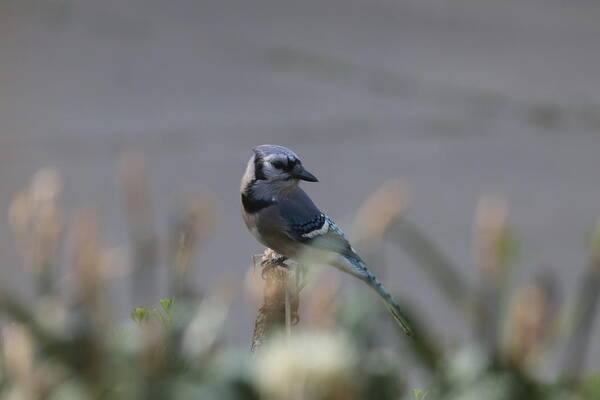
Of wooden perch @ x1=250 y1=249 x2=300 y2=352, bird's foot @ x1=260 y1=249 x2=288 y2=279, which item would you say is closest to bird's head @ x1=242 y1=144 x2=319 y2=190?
bird's foot @ x1=260 y1=249 x2=288 y2=279

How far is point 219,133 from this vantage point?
32.5 ft

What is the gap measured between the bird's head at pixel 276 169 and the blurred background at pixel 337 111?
307 cm

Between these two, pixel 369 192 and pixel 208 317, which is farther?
pixel 369 192

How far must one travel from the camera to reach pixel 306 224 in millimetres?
4551

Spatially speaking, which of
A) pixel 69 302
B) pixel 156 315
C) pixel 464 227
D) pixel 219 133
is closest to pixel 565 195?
pixel 464 227

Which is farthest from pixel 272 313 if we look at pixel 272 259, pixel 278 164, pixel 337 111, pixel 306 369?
pixel 337 111

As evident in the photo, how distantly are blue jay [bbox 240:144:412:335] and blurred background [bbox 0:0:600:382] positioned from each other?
9.37ft

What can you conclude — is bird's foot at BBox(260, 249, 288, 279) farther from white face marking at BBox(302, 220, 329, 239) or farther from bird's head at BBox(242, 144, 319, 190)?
bird's head at BBox(242, 144, 319, 190)

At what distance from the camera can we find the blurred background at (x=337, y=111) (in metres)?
8.75

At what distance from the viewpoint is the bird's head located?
13.5ft

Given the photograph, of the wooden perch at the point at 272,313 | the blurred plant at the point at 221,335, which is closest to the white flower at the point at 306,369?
the blurred plant at the point at 221,335

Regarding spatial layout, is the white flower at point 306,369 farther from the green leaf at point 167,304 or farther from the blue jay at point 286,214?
the blue jay at point 286,214

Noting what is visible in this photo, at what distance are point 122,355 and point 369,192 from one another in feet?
24.6

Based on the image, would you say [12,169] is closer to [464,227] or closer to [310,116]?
[310,116]
